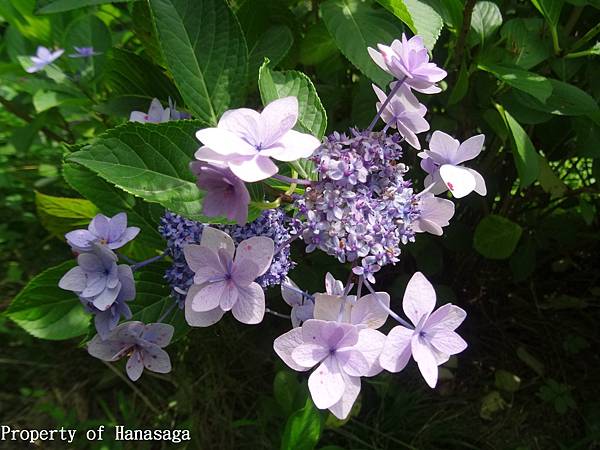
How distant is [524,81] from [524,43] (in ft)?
0.52

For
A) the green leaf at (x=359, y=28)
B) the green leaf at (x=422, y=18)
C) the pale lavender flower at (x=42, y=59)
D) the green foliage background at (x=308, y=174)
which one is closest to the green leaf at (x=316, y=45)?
the green foliage background at (x=308, y=174)

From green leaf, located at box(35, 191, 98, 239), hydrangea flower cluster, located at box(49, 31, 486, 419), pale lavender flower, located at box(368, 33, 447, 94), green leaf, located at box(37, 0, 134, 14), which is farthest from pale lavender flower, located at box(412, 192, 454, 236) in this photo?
green leaf, located at box(35, 191, 98, 239)

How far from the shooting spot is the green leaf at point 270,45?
1010 mm

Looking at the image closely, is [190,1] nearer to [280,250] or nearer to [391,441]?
[280,250]

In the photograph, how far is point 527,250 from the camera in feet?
4.46

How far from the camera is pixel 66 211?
1253mm

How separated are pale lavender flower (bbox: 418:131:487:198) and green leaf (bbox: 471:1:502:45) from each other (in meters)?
0.38

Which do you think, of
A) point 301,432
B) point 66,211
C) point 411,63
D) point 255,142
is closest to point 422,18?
point 411,63

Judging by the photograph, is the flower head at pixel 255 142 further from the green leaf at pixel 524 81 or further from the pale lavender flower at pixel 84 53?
the pale lavender flower at pixel 84 53

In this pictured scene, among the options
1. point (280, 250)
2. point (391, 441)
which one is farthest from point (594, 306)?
point (280, 250)

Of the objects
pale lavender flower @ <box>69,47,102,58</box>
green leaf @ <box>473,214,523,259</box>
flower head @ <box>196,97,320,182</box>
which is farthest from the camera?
pale lavender flower @ <box>69,47,102,58</box>

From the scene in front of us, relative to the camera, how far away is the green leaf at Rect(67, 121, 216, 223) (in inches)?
24.7

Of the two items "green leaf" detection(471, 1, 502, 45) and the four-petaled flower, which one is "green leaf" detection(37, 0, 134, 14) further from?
"green leaf" detection(471, 1, 502, 45)

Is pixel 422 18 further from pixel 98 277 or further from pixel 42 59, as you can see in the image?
pixel 42 59
